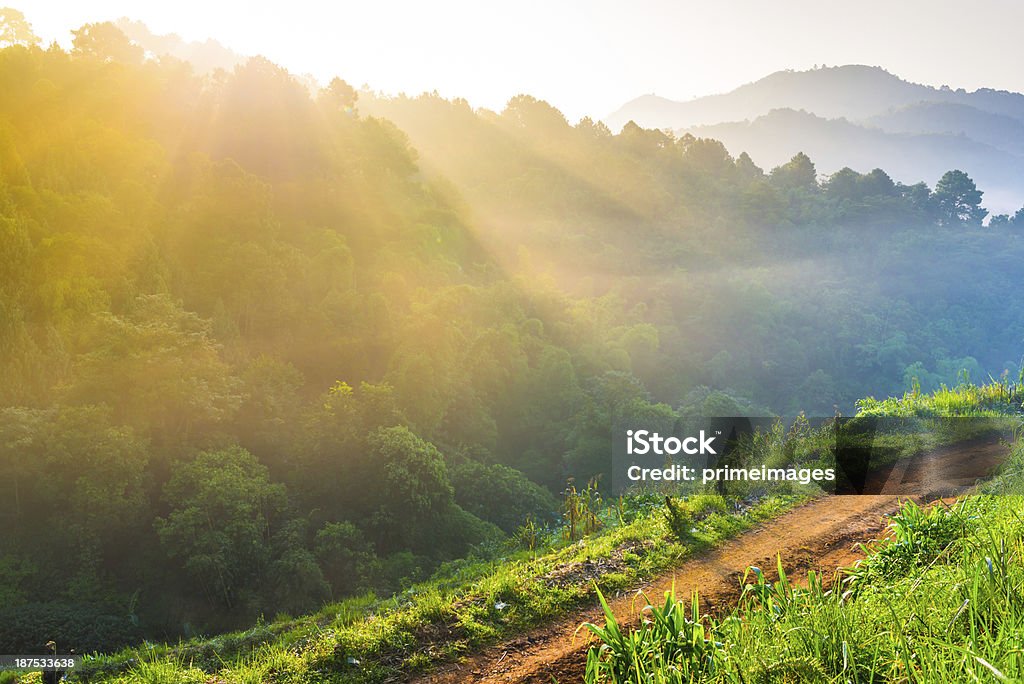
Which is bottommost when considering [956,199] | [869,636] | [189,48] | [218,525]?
[218,525]

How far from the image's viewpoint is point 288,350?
2130 cm

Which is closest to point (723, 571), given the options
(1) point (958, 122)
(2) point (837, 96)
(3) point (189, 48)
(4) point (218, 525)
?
(4) point (218, 525)

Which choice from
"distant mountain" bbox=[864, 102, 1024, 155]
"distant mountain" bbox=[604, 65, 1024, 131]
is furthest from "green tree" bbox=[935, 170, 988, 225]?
"distant mountain" bbox=[604, 65, 1024, 131]

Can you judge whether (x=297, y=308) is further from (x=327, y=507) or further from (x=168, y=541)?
(x=168, y=541)

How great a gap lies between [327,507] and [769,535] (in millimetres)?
13724

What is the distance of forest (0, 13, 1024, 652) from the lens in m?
13.8

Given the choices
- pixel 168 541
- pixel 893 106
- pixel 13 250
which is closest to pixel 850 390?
pixel 168 541

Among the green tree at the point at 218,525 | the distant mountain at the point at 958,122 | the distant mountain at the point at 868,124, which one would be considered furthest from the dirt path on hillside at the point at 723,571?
the distant mountain at the point at 958,122

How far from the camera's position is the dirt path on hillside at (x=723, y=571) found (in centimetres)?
369

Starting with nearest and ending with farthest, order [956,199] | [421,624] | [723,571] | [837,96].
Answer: [421,624] < [723,571] < [956,199] < [837,96]

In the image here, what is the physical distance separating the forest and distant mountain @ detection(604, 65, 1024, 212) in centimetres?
4439

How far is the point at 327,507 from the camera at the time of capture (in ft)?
56.1

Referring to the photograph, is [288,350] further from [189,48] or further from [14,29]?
[189,48]

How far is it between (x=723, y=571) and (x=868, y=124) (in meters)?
170
